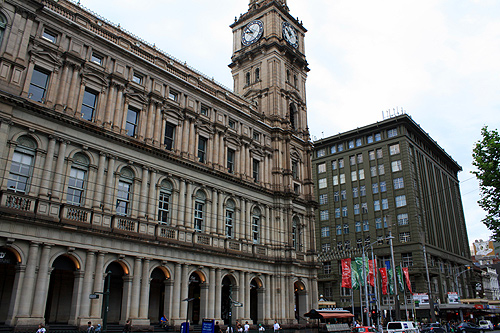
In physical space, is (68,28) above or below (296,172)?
above

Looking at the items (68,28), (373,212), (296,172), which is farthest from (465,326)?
(68,28)

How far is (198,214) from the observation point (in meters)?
40.0

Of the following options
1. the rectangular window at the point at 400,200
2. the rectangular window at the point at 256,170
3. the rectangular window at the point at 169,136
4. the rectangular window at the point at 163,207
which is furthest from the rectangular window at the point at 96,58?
the rectangular window at the point at 400,200

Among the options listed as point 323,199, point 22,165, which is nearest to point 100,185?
point 22,165

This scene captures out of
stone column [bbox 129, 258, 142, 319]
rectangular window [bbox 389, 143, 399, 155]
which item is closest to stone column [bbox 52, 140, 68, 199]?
stone column [bbox 129, 258, 142, 319]

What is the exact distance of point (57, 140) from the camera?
30250mm

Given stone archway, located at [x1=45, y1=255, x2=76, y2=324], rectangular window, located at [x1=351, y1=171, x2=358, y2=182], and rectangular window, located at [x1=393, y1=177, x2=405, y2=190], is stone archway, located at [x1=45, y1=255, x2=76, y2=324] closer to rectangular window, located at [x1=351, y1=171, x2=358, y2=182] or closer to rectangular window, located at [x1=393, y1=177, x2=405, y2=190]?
rectangular window, located at [x1=393, y1=177, x2=405, y2=190]

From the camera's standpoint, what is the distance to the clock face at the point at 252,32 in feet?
195

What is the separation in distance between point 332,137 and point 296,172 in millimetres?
35882

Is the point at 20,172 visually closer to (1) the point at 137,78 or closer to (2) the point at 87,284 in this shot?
(2) the point at 87,284

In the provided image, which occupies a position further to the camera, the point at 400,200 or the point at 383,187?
the point at 383,187

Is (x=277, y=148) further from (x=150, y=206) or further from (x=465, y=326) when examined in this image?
(x=465, y=326)

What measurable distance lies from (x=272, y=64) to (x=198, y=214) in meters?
26.0

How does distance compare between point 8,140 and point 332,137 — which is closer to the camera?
point 8,140
